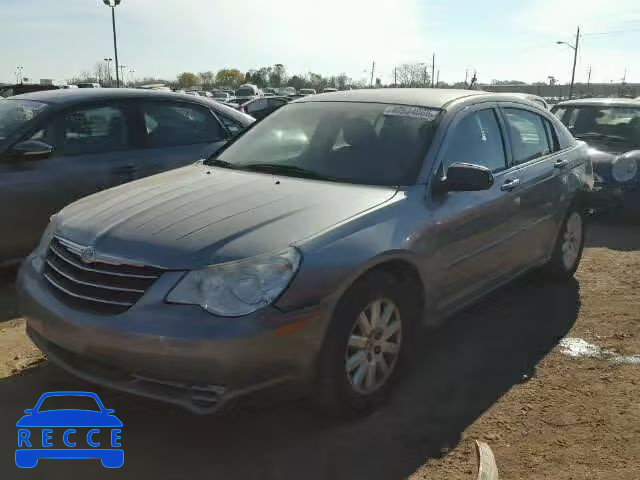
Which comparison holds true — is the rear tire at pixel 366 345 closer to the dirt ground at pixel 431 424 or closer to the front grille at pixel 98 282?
the dirt ground at pixel 431 424

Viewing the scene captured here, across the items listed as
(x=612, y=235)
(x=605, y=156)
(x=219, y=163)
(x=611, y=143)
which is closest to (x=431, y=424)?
(x=219, y=163)

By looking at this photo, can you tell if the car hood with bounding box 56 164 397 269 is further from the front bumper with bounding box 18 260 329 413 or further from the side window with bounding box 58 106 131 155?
the side window with bounding box 58 106 131 155

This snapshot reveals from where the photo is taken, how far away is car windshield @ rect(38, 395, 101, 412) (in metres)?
3.29

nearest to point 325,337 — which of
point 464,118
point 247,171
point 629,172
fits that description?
point 247,171

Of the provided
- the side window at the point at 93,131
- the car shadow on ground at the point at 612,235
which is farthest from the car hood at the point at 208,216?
the car shadow on ground at the point at 612,235

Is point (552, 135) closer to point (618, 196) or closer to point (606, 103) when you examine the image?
point (618, 196)

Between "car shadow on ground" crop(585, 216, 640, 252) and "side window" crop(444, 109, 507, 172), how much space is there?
10.5ft

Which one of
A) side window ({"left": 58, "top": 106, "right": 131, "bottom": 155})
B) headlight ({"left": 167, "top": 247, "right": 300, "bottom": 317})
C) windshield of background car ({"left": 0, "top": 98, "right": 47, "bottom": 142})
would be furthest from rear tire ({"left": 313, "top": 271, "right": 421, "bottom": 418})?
windshield of background car ({"left": 0, "top": 98, "right": 47, "bottom": 142})

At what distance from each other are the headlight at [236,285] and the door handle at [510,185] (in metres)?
2.03

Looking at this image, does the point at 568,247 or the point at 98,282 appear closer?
the point at 98,282

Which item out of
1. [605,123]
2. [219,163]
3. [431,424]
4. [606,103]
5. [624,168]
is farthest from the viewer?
[606,103]

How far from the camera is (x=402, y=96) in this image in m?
4.31

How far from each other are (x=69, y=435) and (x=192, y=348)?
0.93 m

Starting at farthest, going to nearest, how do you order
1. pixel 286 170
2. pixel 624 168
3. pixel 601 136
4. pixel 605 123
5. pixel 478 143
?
pixel 605 123 < pixel 601 136 < pixel 624 168 < pixel 478 143 < pixel 286 170
